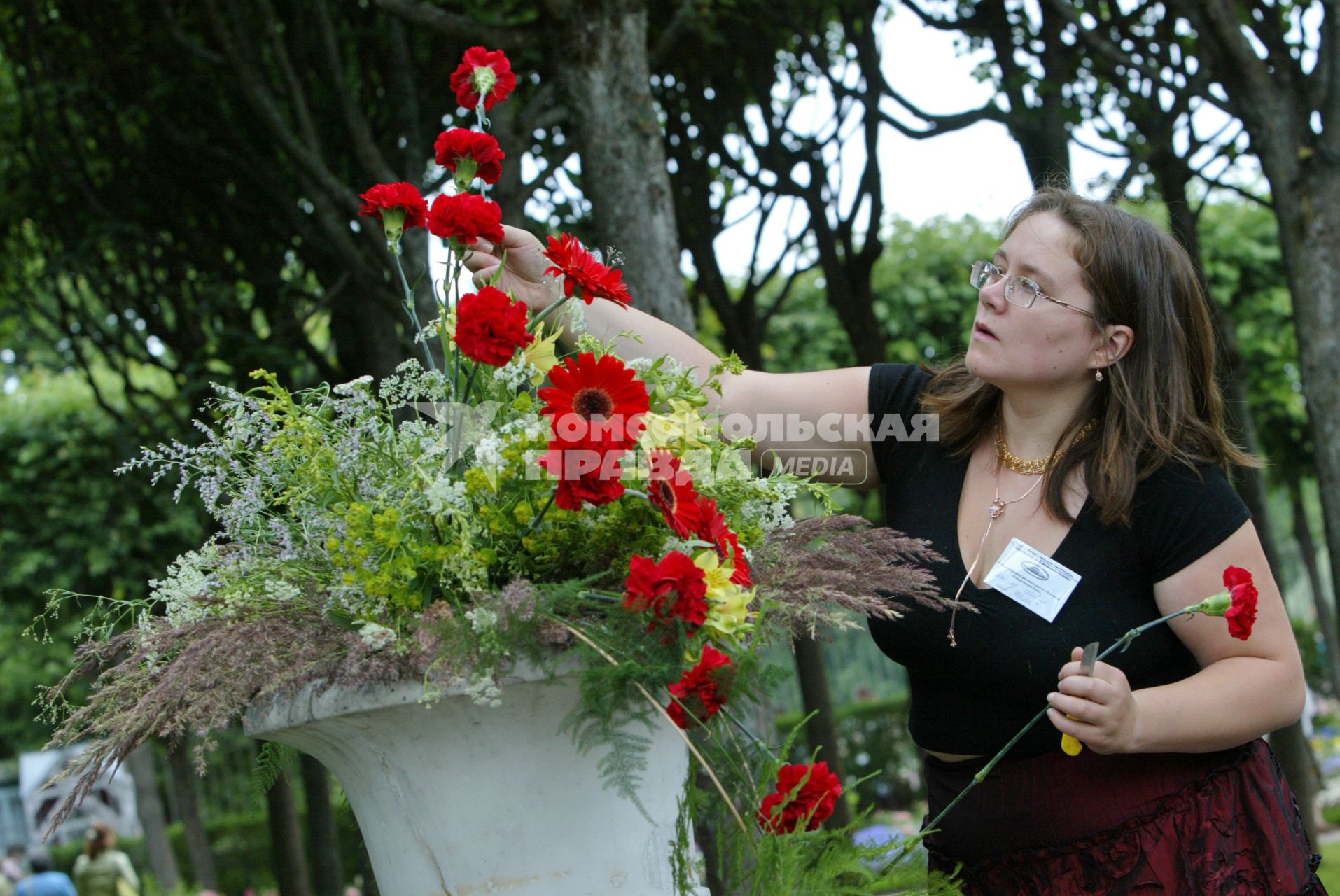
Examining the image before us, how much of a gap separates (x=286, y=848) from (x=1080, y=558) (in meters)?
5.65

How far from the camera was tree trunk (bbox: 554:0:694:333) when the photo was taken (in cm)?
367

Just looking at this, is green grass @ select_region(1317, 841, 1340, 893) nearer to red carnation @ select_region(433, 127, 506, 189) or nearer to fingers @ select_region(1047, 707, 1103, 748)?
fingers @ select_region(1047, 707, 1103, 748)

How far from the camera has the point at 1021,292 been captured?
6.63 ft

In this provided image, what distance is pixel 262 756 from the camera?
1.49 m

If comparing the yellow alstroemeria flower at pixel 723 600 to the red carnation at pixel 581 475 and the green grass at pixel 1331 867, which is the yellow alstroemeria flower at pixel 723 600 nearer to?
the red carnation at pixel 581 475

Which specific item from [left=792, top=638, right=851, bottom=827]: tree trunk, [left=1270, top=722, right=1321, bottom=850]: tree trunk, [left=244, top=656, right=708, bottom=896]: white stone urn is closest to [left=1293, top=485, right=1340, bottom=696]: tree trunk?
[left=1270, top=722, right=1321, bottom=850]: tree trunk

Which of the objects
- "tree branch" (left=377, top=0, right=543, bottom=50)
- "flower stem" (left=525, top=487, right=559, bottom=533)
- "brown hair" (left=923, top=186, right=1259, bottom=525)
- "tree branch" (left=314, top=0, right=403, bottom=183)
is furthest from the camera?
"tree branch" (left=314, top=0, right=403, bottom=183)

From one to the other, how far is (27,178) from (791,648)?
6413 millimetres

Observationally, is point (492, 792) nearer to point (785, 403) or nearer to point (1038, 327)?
point (785, 403)

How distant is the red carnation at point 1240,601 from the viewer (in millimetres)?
1501

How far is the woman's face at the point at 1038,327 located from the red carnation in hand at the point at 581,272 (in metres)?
0.81

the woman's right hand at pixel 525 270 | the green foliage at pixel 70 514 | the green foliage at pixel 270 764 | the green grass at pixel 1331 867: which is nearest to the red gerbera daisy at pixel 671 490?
Result: the green foliage at pixel 270 764

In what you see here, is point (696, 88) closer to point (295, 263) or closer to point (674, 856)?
point (295, 263)

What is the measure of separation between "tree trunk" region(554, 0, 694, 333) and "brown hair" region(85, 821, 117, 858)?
6272mm
